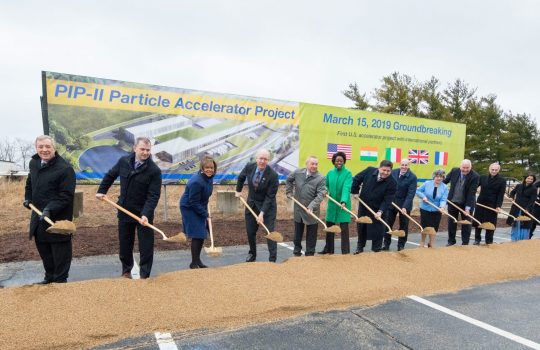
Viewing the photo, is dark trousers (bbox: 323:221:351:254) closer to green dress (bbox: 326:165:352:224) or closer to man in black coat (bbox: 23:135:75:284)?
green dress (bbox: 326:165:352:224)

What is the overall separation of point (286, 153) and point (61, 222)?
614 centimetres

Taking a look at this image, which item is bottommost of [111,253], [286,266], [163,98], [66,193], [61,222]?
[111,253]

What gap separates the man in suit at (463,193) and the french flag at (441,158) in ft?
16.1

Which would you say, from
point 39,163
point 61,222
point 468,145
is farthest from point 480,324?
point 468,145

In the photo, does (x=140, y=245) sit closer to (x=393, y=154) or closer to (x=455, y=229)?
(x=455, y=229)

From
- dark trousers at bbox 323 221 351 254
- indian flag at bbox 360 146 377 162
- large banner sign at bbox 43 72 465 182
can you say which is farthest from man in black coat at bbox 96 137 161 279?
indian flag at bbox 360 146 377 162

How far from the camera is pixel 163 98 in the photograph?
7.69 meters

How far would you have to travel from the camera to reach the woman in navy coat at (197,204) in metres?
4.42

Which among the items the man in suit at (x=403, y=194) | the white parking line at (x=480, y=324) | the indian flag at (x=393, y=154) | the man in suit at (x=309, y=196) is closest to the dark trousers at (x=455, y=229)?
the man in suit at (x=403, y=194)

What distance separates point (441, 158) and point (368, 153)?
9.48ft

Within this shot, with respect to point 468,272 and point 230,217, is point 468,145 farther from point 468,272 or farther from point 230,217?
point 468,272

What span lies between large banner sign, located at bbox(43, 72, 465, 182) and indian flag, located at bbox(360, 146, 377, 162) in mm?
27

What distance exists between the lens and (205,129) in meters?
8.15

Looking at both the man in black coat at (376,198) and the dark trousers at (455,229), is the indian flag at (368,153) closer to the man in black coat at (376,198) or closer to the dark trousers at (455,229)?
the dark trousers at (455,229)
